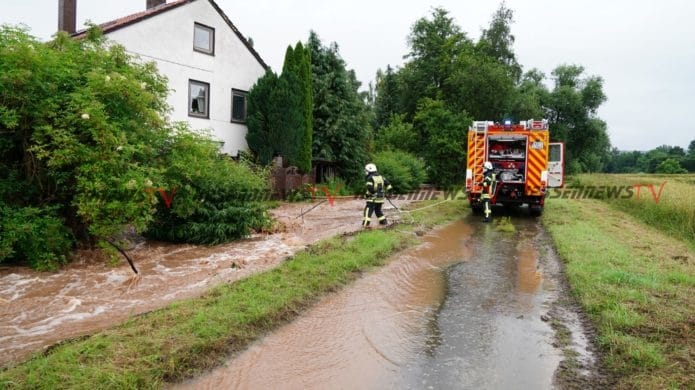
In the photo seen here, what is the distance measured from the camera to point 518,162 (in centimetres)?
1567

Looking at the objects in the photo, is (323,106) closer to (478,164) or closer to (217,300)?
(478,164)

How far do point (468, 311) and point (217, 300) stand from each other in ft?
9.79

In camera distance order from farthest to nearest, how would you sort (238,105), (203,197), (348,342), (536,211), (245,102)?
1. (245,102)
2. (238,105)
3. (536,211)
4. (203,197)
5. (348,342)

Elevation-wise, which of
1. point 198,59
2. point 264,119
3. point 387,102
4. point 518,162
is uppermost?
point 387,102

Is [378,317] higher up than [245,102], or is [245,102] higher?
[245,102]

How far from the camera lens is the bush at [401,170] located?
2300 cm

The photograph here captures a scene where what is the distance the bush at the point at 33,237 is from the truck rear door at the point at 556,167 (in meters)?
13.3

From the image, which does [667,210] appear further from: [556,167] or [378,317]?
[378,317]

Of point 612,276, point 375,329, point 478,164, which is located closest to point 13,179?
point 375,329

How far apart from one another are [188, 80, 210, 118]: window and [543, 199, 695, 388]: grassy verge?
1347cm

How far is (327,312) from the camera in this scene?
5660mm

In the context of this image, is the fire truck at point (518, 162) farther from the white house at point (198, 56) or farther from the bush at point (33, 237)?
the bush at point (33, 237)

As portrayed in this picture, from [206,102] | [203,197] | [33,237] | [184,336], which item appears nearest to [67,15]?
[206,102]

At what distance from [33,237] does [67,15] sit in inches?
523
